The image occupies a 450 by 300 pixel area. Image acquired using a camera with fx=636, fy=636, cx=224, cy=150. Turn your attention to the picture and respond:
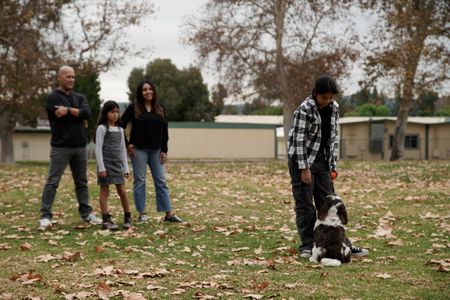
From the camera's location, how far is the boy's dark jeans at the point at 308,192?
727cm

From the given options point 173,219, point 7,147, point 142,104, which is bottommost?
point 7,147

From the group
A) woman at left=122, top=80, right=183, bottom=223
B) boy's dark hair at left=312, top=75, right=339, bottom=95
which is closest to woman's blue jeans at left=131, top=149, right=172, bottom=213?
woman at left=122, top=80, right=183, bottom=223

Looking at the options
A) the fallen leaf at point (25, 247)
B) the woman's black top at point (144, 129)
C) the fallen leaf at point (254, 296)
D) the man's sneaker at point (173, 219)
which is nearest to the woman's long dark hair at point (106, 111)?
the woman's black top at point (144, 129)

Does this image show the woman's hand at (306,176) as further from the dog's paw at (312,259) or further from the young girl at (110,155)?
the young girl at (110,155)

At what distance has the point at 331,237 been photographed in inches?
267

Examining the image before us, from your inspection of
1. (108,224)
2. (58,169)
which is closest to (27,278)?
(108,224)

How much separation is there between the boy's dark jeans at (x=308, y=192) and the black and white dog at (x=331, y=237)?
0.36m

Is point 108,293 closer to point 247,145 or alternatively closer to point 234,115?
point 247,145

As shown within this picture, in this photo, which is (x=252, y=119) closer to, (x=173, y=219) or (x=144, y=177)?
(x=173, y=219)

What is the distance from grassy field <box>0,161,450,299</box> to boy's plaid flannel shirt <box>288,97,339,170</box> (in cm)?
116

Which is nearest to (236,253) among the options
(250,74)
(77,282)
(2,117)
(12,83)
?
(77,282)

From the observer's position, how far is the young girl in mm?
9273

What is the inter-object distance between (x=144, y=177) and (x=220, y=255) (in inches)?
114

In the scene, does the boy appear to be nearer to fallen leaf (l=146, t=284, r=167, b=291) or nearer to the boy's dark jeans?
the boy's dark jeans
